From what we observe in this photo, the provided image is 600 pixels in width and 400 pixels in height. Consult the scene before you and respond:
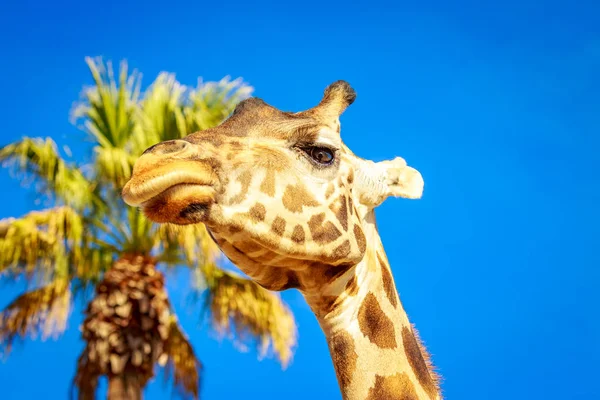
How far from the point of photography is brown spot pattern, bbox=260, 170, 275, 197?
11.9 feet

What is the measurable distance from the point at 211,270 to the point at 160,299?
131cm

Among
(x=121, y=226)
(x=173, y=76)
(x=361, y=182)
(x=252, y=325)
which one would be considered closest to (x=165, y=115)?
(x=173, y=76)

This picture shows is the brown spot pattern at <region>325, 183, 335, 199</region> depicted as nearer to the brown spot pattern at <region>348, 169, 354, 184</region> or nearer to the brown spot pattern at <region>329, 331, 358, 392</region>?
the brown spot pattern at <region>348, 169, 354, 184</region>

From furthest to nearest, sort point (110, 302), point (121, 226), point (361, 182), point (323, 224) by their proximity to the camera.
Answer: point (121, 226) → point (110, 302) → point (361, 182) → point (323, 224)

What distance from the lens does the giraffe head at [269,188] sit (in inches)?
131

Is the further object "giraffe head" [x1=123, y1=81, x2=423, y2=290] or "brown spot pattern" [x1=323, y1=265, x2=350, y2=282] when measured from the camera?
"brown spot pattern" [x1=323, y1=265, x2=350, y2=282]

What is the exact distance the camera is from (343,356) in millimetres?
3850

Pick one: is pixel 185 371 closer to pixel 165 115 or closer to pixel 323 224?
pixel 165 115

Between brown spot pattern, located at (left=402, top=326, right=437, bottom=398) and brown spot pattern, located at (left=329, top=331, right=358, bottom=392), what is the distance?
0.38m

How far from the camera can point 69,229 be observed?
13766mm

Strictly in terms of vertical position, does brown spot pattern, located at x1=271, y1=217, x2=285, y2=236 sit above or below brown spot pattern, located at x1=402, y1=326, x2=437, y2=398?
above

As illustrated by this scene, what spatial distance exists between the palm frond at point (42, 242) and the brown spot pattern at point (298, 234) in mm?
10907

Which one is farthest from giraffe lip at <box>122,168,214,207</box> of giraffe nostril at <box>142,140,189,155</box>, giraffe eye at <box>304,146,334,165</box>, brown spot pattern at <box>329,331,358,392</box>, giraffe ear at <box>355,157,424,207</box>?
giraffe ear at <box>355,157,424,207</box>

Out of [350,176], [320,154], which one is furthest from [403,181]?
[320,154]
